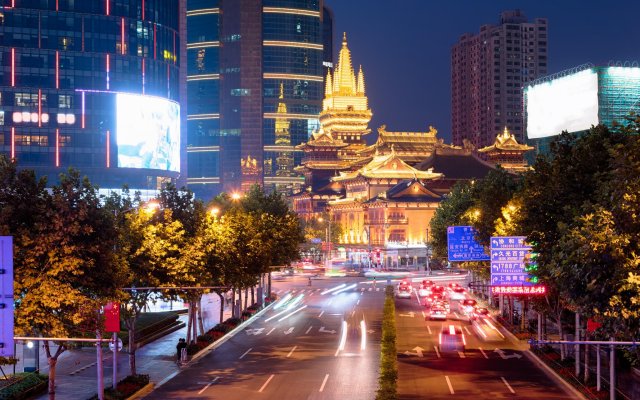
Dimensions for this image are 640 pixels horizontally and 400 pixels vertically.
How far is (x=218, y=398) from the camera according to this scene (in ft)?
135

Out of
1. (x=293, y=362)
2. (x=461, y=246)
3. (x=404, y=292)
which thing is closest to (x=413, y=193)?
(x=404, y=292)

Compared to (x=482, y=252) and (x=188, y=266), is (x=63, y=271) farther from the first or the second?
(x=482, y=252)

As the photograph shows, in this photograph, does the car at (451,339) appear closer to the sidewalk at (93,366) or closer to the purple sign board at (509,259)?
the purple sign board at (509,259)

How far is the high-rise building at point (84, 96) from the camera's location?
550 feet

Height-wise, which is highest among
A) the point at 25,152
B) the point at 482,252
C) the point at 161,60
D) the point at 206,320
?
the point at 161,60

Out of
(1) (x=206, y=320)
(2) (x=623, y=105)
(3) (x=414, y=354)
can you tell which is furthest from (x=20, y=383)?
(2) (x=623, y=105)

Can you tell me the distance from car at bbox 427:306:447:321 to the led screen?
59.6 metres

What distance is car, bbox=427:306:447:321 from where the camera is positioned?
7300cm

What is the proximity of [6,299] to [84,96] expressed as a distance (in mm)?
158346

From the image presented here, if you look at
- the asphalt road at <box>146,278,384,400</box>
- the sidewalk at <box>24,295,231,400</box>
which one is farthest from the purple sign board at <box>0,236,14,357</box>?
the sidewalk at <box>24,295,231,400</box>

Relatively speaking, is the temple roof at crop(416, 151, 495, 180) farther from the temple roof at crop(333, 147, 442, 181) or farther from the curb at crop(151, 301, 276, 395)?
the curb at crop(151, 301, 276, 395)

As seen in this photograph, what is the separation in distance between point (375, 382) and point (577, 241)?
695 inches

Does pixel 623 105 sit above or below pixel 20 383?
above

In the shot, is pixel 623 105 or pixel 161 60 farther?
pixel 161 60
